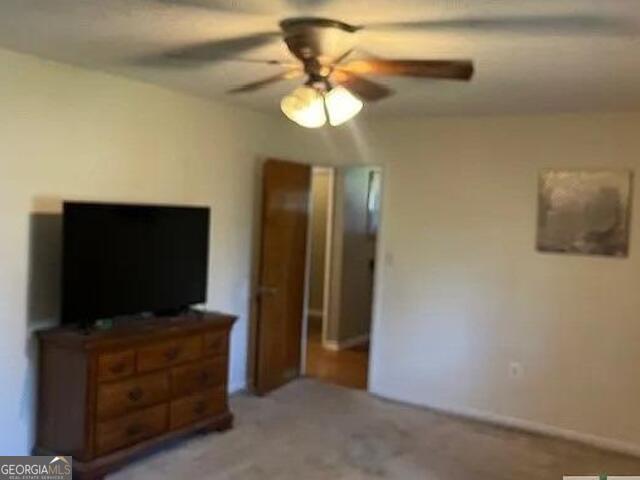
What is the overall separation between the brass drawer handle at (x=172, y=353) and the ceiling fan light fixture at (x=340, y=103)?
1.92m

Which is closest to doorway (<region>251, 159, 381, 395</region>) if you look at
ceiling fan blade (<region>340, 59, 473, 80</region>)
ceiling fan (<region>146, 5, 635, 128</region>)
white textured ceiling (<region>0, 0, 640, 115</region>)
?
white textured ceiling (<region>0, 0, 640, 115</region>)

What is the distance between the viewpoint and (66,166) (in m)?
3.69

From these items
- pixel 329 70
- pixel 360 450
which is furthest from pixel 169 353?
pixel 329 70

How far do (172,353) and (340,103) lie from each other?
203cm

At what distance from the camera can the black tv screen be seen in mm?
3498

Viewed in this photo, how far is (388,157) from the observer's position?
17.2 ft

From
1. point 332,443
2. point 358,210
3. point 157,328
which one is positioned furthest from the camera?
point 358,210

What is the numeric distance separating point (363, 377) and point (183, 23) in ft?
12.9

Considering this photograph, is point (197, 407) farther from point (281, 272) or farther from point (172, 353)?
point (281, 272)

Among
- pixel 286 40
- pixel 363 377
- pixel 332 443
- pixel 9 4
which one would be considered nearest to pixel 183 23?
pixel 286 40

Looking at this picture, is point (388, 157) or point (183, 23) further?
point (388, 157)

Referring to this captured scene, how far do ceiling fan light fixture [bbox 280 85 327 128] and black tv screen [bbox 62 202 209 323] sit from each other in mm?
1466

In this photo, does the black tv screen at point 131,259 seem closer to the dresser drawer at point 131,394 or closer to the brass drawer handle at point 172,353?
the brass drawer handle at point 172,353

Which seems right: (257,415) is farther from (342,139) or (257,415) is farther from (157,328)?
(342,139)
